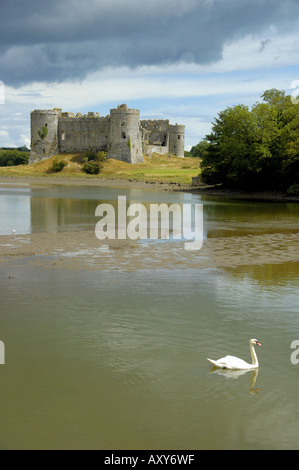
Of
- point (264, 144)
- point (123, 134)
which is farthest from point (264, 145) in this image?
point (123, 134)

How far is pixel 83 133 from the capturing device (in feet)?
277

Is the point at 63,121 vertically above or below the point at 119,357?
above

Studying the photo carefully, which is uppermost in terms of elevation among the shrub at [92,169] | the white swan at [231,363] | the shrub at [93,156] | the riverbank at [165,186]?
the shrub at [93,156]

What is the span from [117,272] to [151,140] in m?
82.1

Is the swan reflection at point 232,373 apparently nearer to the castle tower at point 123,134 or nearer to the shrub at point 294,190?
the shrub at point 294,190

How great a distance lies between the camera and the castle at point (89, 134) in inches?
3182

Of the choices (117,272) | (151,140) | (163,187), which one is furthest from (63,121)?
(117,272)

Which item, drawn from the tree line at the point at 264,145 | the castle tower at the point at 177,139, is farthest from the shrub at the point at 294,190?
the castle tower at the point at 177,139

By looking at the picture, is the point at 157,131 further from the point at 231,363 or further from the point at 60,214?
the point at 231,363

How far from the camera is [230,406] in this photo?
767 centimetres

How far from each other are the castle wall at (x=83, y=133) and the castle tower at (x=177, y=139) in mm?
14538

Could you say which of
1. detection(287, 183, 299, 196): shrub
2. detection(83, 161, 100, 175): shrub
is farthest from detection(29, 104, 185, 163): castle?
detection(287, 183, 299, 196): shrub

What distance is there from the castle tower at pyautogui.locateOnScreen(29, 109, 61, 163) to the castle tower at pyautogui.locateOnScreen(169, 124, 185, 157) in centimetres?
2028
